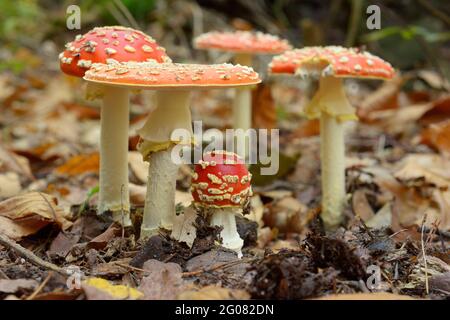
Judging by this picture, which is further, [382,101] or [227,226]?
[382,101]

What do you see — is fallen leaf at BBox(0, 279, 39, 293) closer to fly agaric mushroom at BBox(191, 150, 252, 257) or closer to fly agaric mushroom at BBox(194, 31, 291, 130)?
fly agaric mushroom at BBox(191, 150, 252, 257)

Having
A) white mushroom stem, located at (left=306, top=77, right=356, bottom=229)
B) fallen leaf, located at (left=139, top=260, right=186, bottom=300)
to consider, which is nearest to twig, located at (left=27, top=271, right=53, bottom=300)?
fallen leaf, located at (left=139, top=260, right=186, bottom=300)

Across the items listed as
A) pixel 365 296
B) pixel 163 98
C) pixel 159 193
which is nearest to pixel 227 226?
pixel 159 193

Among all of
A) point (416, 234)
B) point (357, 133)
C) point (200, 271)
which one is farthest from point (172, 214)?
point (357, 133)

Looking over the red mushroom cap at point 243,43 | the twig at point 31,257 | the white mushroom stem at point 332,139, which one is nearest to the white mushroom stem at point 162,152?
the twig at point 31,257

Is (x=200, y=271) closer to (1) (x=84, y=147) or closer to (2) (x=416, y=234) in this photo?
(2) (x=416, y=234)

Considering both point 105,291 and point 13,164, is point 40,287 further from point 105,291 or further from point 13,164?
point 13,164

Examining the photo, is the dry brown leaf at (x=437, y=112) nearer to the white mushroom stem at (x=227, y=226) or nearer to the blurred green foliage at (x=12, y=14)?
the white mushroom stem at (x=227, y=226)

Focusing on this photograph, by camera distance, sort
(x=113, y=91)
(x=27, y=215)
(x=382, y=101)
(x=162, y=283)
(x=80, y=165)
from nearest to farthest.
→ 1. (x=162, y=283)
2. (x=27, y=215)
3. (x=113, y=91)
4. (x=80, y=165)
5. (x=382, y=101)
